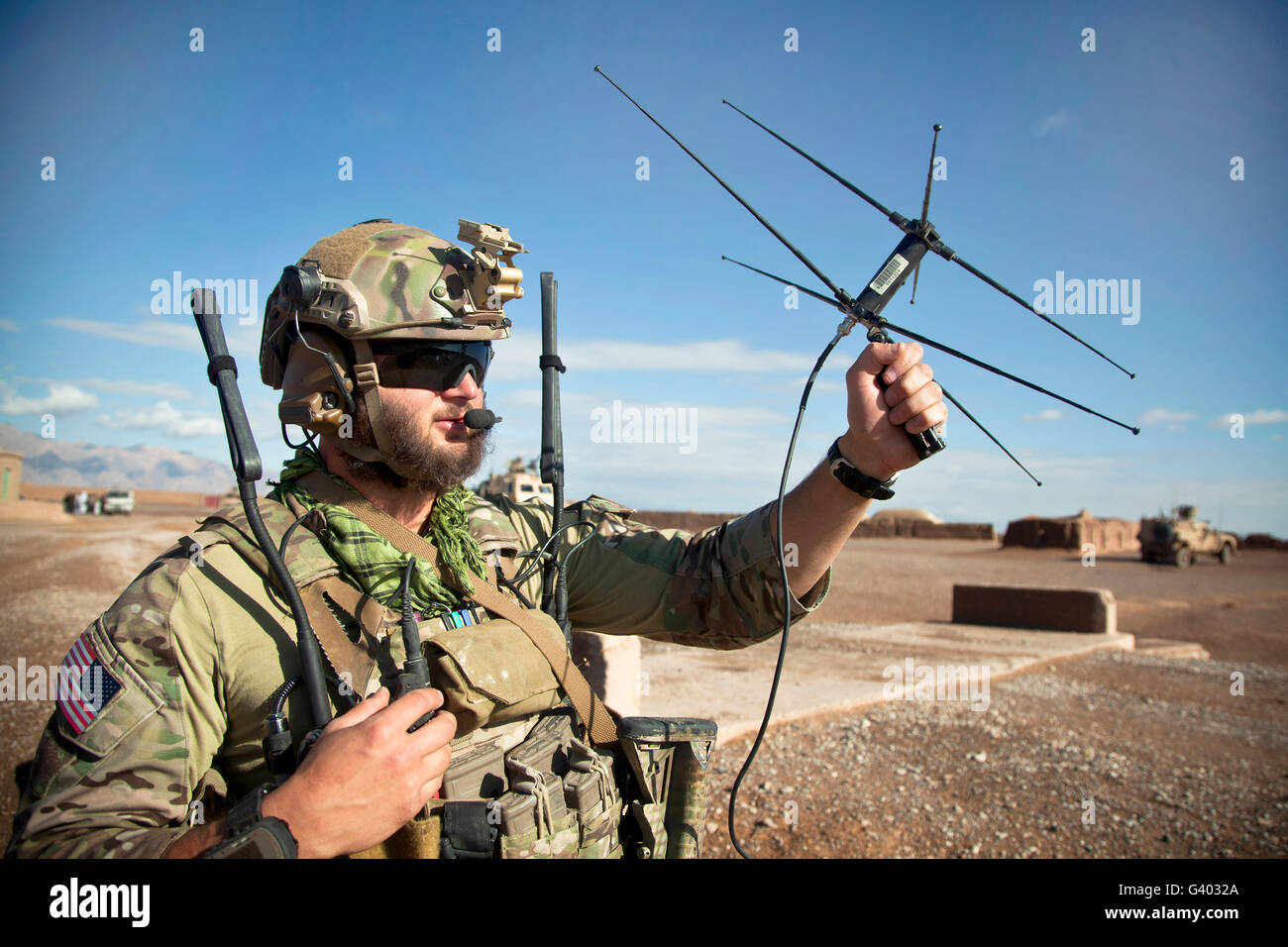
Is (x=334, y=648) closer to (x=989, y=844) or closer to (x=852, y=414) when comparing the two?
(x=852, y=414)

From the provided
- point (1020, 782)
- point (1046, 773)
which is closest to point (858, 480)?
point (1020, 782)

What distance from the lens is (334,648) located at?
182 centimetres

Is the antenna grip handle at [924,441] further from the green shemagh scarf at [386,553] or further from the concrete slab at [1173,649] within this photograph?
the concrete slab at [1173,649]

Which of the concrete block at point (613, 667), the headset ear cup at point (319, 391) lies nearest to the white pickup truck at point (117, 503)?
the concrete block at point (613, 667)

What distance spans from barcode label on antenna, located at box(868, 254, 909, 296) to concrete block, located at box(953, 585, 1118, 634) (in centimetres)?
1097

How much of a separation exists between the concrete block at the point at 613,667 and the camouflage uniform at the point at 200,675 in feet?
11.3

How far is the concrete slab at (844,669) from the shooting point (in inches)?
267

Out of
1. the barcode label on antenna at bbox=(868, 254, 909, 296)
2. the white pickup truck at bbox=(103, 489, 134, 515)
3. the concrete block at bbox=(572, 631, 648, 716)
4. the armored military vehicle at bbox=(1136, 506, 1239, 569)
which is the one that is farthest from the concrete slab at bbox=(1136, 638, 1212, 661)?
the white pickup truck at bbox=(103, 489, 134, 515)

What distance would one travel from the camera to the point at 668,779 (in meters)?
2.20

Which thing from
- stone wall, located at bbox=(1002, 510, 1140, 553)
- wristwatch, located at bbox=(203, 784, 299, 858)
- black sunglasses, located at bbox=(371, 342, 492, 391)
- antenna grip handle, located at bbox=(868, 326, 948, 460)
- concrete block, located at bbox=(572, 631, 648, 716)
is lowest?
stone wall, located at bbox=(1002, 510, 1140, 553)

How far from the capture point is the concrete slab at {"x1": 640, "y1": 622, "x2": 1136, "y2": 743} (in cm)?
679

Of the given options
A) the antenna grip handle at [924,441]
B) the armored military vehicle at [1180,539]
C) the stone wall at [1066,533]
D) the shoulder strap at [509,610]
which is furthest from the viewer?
the stone wall at [1066,533]

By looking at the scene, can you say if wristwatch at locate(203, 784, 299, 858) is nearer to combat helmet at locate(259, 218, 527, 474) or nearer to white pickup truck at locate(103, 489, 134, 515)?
combat helmet at locate(259, 218, 527, 474)
